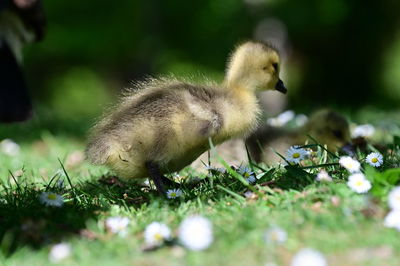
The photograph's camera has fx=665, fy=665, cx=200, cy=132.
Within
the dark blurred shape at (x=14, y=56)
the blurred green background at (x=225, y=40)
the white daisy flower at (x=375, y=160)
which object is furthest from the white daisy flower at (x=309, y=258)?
the blurred green background at (x=225, y=40)

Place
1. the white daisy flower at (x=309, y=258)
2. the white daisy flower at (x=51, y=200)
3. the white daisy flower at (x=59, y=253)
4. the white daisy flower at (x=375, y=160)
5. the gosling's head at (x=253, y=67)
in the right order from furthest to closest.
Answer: the gosling's head at (x=253, y=67)
the white daisy flower at (x=375, y=160)
the white daisy flower at (x=51, y=200)
the white daisy flower at (x=59, y=253)
the white daisy flower at (x=309, y=258)

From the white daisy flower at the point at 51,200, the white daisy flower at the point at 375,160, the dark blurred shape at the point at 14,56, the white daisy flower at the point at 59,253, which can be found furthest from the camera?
the dark blurred shape at the point at 14,56

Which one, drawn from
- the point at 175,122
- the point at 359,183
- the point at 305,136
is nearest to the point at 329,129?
the point at 305,136

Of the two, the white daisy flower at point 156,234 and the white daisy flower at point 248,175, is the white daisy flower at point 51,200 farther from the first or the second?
the white daisy flower at point 248,175

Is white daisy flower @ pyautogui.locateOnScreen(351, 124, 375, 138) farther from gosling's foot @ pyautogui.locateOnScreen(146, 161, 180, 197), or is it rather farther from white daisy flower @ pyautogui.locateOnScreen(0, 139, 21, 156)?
white daisy flower @ pyautogui.locateOnScreen(0, 139, 21, 156)

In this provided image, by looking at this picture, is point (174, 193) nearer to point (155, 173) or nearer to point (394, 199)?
point (155, 173)

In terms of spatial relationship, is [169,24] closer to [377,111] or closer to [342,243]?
[377,111]
